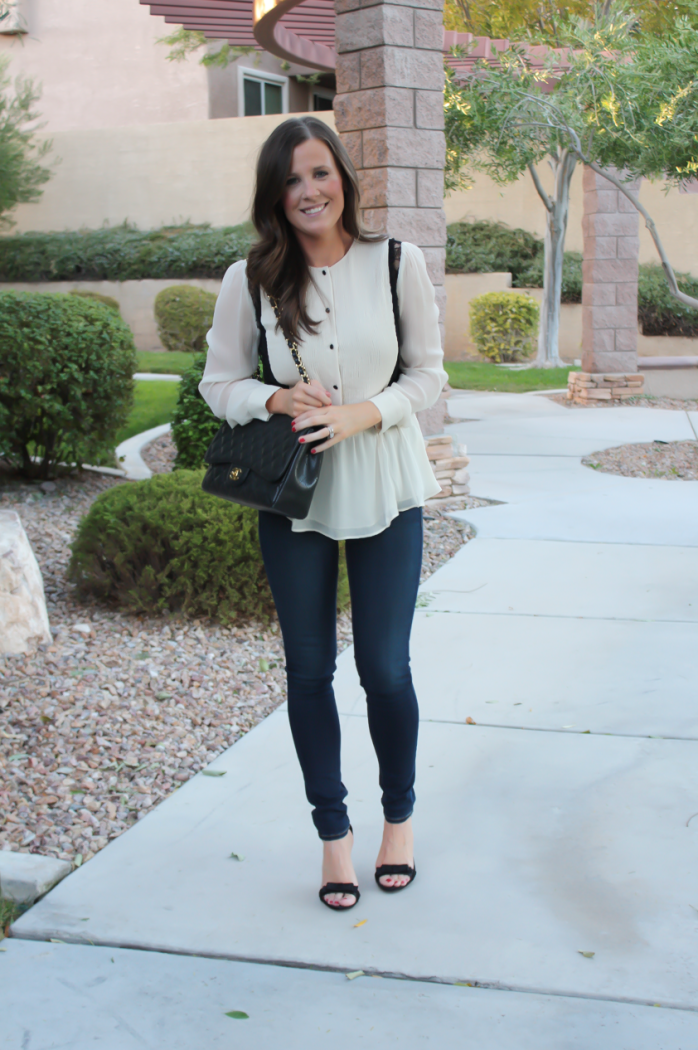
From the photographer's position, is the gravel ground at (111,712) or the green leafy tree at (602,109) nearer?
the gravel ground at (111,712)

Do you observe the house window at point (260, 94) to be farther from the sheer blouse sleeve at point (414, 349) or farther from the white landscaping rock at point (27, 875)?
the white landscaping rock at point (27, 875)

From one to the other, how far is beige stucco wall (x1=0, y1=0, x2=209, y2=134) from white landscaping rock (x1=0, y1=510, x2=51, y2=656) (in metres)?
21.5

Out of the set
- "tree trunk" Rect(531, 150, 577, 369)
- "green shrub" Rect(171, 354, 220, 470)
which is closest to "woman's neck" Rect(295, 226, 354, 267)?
"green shrub" Rect(171, 354, 220, 470)

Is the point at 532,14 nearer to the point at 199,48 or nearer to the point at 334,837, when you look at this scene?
the point at 199,48

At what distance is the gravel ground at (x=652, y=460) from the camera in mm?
8422

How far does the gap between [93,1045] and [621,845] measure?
150cm

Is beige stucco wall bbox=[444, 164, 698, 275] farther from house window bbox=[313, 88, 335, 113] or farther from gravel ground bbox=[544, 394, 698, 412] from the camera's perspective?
gravel ground bbox=[544, 394, 698, 412]

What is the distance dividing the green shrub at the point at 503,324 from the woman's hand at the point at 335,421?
58.0 ft

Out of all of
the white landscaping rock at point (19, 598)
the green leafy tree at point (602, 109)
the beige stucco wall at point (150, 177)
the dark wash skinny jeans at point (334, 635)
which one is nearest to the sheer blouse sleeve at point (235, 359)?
the dark wash skinny jeans at point (334, 635)

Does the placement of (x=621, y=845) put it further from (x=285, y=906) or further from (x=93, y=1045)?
(x=93, y=1045)

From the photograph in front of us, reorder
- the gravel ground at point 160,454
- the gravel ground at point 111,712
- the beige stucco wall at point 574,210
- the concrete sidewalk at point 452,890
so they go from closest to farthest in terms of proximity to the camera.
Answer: the concrete sidewalk at point 452,890, the gravel ground at point 111,712, the gravel ground at point 160,454, the beige stucco wall at point 574,210

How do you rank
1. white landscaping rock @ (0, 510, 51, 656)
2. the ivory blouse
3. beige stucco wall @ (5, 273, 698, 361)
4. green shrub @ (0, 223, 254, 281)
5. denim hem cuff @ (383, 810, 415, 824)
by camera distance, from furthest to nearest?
green shrub @ (0, 223, 254, 281)
beige stucco wall @ (5, 273, 698, 361)
white landscaping rock @ (0, 510, 51, 656)
denim hem cuff @ (383, 810, 415, 824)
the ivory blouse

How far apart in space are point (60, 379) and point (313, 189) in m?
4.74

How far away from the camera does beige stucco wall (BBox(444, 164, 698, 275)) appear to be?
19.9 metres
